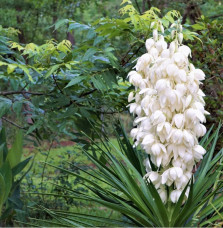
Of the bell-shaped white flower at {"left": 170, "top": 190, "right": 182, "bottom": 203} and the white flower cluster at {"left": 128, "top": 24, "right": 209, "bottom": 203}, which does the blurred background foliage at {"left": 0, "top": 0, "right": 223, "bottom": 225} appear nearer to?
the white flower cluster at {"left": 128, "top": 24, "right": 209, "bottom": 203}

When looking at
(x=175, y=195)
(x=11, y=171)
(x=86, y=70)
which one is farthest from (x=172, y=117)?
(x=11, y=171)

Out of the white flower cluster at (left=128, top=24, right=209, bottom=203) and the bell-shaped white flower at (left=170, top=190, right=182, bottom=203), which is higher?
the white flower cluster at (left=128, top=24, right=209, bottom=203)

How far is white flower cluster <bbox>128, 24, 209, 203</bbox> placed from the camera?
2148 mm

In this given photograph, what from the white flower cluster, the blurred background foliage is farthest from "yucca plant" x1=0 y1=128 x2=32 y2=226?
the white flower cluster

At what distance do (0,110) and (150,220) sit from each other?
57.3 inches

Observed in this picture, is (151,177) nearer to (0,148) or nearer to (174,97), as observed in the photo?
(174,97)

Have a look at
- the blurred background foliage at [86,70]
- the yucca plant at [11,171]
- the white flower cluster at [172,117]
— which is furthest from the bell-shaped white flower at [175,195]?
the yucca plant at [11,171]

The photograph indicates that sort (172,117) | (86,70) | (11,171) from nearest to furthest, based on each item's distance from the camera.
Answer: (172,117) < (86,70) < (11,171)

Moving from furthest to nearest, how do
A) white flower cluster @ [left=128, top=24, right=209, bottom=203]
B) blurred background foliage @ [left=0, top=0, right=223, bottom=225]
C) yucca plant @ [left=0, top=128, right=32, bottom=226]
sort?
yucca plant @ [left=0, top=128, right=32, bottom=226] → blurred background foliage @ [left=0, top=0, right=223, bottom=225] → white flower cluster @ [left=128, top=24, right=209, bottom=203]

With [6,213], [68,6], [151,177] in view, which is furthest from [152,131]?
[68,6]

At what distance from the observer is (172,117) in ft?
7.27

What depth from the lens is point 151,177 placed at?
89.4 inches

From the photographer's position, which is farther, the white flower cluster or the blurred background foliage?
the blurred background foliage

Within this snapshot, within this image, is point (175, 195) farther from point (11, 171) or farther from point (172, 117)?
point (11, 171)
